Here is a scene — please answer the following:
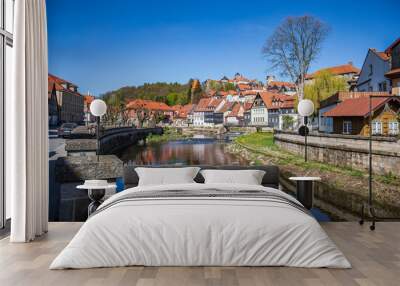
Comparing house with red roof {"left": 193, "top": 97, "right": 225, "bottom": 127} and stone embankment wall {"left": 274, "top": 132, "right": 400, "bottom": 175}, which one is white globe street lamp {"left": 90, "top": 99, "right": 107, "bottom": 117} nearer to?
house with red roof {"left": 193, "top": 97, "right": 225, "bottom": 127}

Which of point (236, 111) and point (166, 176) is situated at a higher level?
point (236, 111)

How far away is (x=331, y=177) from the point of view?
6.34 m

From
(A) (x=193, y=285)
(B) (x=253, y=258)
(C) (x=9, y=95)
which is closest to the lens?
(A) (x=193, y=285)

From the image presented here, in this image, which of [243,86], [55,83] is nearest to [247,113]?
[243,86]

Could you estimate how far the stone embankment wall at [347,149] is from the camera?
6000 mm

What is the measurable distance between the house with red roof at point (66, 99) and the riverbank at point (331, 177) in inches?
86.2

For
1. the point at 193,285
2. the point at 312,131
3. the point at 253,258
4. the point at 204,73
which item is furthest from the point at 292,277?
the point at 204,73

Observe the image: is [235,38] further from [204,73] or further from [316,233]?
[316,233]

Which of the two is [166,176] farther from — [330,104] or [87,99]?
[330,104]

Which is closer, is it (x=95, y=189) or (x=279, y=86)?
(x=95, y=189)

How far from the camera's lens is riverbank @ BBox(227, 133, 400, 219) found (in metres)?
6.09

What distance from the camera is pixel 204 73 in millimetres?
6730

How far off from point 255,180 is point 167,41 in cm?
242

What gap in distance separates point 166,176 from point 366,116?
276 centimetres
